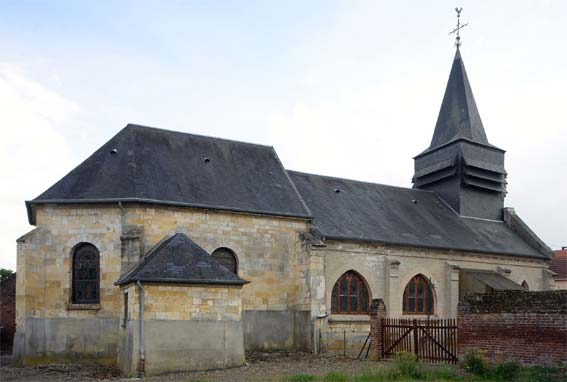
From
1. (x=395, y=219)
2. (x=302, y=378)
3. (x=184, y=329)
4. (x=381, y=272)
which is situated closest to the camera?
(x=302, y=378)

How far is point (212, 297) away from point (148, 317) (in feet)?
6.15

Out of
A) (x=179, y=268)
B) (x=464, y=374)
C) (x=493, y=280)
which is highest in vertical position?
(x=179, y=268)

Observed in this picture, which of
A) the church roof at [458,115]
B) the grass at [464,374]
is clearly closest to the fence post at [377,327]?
the grass at [464,374]

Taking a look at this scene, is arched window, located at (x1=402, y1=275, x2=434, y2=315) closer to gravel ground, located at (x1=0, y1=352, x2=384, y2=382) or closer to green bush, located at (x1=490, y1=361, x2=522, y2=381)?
gravel ground, located at (x1=0, y1=352, x2=384, y2=382)

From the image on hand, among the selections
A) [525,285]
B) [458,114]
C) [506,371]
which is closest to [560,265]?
[525,285]

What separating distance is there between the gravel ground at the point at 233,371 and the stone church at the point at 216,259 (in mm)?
715

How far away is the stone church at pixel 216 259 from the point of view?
16062 millimetres

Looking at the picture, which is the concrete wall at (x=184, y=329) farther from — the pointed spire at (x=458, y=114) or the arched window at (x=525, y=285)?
the pointed spire at (x=458, y=114)

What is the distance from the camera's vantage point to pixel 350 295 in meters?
22.8

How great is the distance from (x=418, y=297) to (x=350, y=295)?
12.4 feet

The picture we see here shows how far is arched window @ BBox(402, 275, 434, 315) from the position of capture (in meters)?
24.4

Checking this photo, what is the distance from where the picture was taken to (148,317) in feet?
50.5

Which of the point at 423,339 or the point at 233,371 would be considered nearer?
the point at 233,371

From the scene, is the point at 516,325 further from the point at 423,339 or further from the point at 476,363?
the point at 423,339
